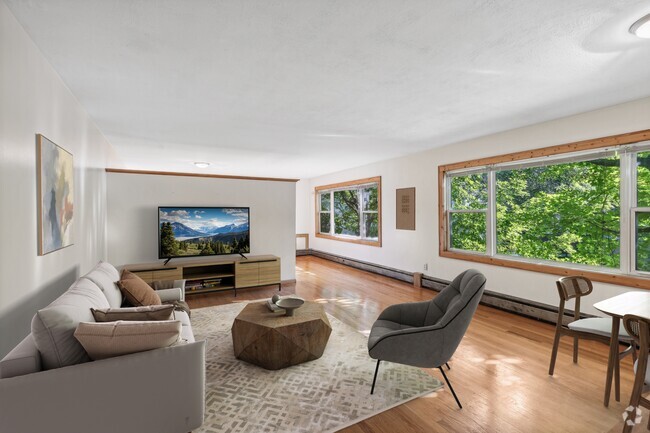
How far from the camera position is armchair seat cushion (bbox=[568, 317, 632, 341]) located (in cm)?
236

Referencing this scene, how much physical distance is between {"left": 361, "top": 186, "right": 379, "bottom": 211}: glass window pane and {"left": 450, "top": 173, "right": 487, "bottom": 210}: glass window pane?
2087 millimetres

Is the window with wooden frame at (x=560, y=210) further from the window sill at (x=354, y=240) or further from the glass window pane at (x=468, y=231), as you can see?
the window sill at (x=354, y=240)

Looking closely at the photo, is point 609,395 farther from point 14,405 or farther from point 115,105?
point 115,105

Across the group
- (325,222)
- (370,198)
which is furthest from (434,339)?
(325,222)

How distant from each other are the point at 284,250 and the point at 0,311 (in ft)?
14.2

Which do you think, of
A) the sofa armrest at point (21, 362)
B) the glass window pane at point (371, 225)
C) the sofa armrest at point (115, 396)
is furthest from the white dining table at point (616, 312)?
the glass window pane at point (371, 225)

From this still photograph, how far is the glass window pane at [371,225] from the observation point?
23.5 ft

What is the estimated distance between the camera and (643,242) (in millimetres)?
3193

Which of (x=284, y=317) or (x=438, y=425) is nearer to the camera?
(x=438, y=425)

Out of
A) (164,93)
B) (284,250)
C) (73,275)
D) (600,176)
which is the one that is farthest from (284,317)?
(600,176)

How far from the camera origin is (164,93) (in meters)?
3.00

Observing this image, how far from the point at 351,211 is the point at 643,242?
551 cm

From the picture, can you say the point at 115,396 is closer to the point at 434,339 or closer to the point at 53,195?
the point at 53,195

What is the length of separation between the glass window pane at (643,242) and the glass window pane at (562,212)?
160mm
